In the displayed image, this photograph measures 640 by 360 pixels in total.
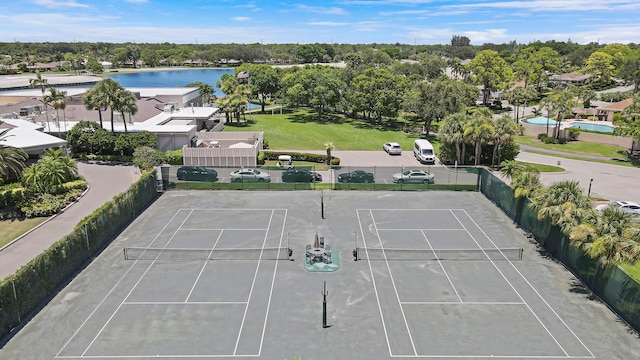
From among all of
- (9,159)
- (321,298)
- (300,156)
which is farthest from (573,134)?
(9,159)

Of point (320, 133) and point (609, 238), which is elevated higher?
point (320, 133)

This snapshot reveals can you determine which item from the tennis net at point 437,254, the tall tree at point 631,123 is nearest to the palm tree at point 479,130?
the tall tree at point 631,123

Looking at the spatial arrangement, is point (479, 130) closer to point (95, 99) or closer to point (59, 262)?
point (59, 262)

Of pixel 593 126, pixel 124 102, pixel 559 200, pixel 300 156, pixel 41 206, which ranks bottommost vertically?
pixel 41 206

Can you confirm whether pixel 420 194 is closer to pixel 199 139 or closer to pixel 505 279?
pixel 505 279

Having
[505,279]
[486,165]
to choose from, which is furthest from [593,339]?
[486,165]

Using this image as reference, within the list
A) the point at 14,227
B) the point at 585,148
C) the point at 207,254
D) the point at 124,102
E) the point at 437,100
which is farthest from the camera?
the point at 437,100

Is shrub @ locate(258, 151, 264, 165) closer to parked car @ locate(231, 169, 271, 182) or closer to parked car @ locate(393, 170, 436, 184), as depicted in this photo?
parked car @ locate(231, 169, 271, 182)
